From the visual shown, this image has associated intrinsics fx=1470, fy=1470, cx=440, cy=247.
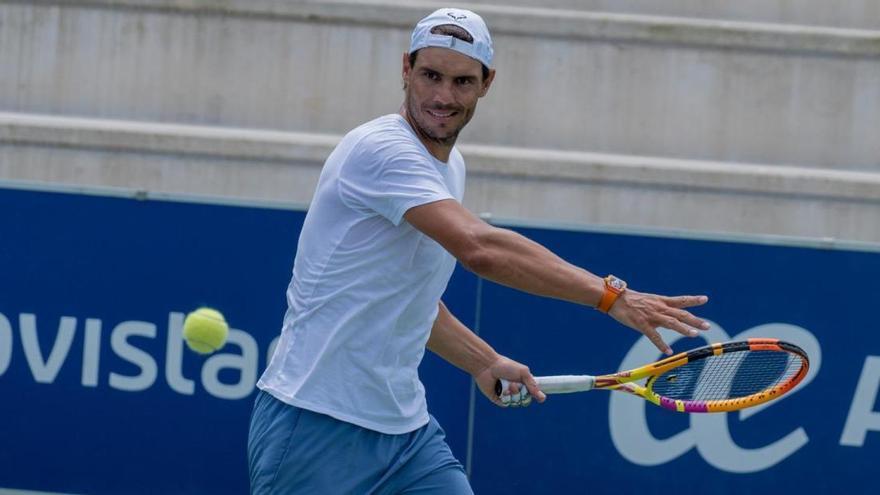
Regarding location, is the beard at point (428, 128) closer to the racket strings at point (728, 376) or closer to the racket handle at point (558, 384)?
the racket handle at point (558, 384)

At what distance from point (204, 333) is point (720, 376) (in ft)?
7.16

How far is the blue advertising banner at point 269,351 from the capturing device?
6457 mm

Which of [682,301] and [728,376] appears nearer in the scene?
[682,301]

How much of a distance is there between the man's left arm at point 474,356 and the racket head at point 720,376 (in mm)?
358

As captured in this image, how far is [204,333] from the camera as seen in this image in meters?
5.90

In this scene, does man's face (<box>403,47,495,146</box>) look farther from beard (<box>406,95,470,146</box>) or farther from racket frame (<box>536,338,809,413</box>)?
racket frame (<box>536,338,809,413</box>)

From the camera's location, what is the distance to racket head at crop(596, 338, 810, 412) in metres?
4.16

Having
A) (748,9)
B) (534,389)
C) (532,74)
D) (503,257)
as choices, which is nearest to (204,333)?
(534,389)

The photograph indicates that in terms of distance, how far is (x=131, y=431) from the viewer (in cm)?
654

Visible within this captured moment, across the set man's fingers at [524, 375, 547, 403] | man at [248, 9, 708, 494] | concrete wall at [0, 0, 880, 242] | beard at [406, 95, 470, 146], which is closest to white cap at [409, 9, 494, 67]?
man at [248, 9, 708, 494]

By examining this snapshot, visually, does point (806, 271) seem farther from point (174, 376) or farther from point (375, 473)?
point (375, 473)

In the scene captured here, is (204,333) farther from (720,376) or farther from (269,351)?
(720,376)

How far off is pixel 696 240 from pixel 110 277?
2602 mm

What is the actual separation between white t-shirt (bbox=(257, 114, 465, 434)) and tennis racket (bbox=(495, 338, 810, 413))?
1.26ft
